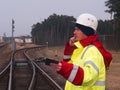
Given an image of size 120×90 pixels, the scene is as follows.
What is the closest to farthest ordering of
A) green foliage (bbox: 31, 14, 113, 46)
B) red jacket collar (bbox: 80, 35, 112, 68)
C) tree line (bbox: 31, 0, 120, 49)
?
red jacket collar (bbox: 80, 35, 112, 68) → tree line (bbox: 31, 0, 120, 49) → green foliage (bbox: 31, 14, 113, 46)

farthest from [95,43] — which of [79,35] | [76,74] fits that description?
[76,74]

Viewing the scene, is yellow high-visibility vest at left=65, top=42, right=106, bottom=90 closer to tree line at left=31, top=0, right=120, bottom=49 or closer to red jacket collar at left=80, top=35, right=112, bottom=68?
red jacket collar at left=80, top=35, right=112, bottom=68

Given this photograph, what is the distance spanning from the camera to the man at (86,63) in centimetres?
416

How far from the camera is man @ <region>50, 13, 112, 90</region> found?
164 inches

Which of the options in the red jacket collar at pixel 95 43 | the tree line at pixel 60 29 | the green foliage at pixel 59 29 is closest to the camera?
the red jacket collar at pixel 95 43

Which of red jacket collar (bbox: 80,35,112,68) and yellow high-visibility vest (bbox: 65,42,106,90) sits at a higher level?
red jacket collar (bbox: 80,35,112,68)

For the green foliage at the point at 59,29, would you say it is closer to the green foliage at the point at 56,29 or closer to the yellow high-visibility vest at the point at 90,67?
the green foliage at the point at 56,29

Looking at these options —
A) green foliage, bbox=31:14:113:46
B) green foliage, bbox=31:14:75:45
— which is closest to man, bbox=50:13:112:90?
green foliage, bbox=31:14:113:46

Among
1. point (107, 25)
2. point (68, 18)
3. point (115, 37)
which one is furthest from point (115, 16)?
point (68, 18)

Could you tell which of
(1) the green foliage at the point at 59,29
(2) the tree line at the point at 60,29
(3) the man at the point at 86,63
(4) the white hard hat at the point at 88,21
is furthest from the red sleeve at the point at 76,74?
(1) the green foliage at the point at 59,29

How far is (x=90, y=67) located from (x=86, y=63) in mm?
97

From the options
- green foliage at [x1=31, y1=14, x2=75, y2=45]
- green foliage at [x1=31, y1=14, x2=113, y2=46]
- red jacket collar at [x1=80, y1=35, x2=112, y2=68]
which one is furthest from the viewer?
green foliage at [x1=31, y1=14, x2=75, y2=45]

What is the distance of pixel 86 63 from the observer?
169 inches

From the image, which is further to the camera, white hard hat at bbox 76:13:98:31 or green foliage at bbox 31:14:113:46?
green foliage at bbox 31:14:113:46
